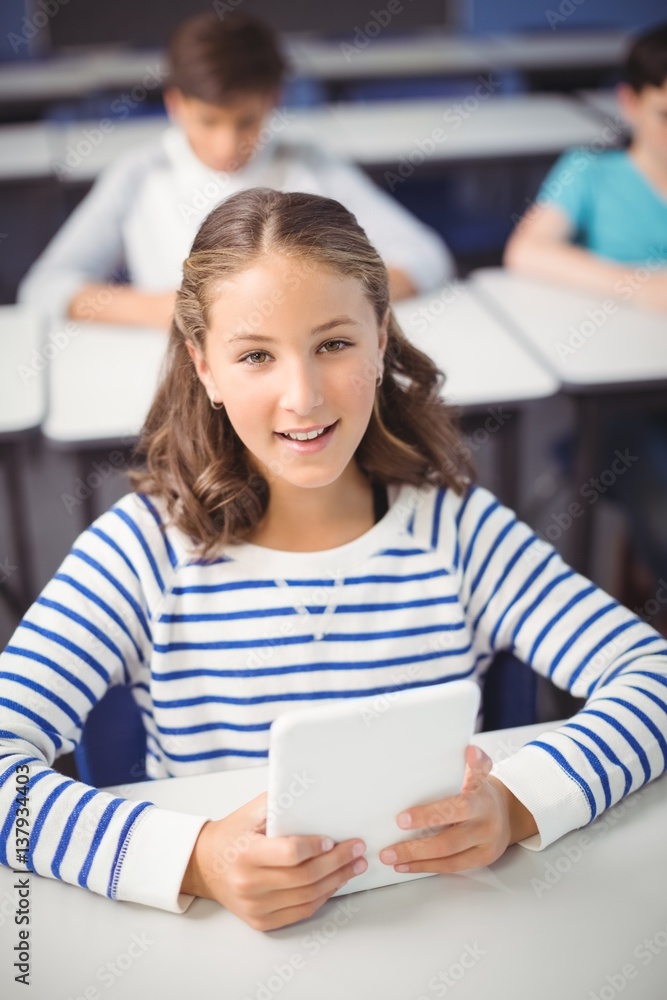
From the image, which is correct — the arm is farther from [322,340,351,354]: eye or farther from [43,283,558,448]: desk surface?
[322,340,351,354]: eye

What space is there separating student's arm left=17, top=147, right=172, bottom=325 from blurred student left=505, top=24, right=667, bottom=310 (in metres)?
0.92

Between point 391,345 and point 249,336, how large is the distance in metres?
0.30

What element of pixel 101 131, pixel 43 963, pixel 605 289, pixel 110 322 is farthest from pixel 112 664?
pixel 101 131

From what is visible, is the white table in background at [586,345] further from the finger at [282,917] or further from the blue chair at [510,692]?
the finger at [282,917]

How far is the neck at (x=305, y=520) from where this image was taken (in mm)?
1258

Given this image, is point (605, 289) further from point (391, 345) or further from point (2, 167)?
point (2, 167)

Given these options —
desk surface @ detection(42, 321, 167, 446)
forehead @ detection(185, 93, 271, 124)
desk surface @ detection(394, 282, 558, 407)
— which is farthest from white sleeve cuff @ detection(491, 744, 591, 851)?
forehead @ detection(185, 93, 271, 124)

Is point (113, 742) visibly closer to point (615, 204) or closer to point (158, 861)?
point (158, 861)

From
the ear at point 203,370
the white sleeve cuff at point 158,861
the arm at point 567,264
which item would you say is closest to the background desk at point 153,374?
the arm at point 567,264

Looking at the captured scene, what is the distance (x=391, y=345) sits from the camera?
52.1 inches

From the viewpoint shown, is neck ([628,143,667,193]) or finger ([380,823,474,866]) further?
neck ([628,143,667,193])

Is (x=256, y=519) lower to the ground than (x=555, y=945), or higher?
higher

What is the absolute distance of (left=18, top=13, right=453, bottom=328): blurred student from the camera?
2.26m

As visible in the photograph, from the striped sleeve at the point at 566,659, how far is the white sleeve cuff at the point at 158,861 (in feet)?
1.04
